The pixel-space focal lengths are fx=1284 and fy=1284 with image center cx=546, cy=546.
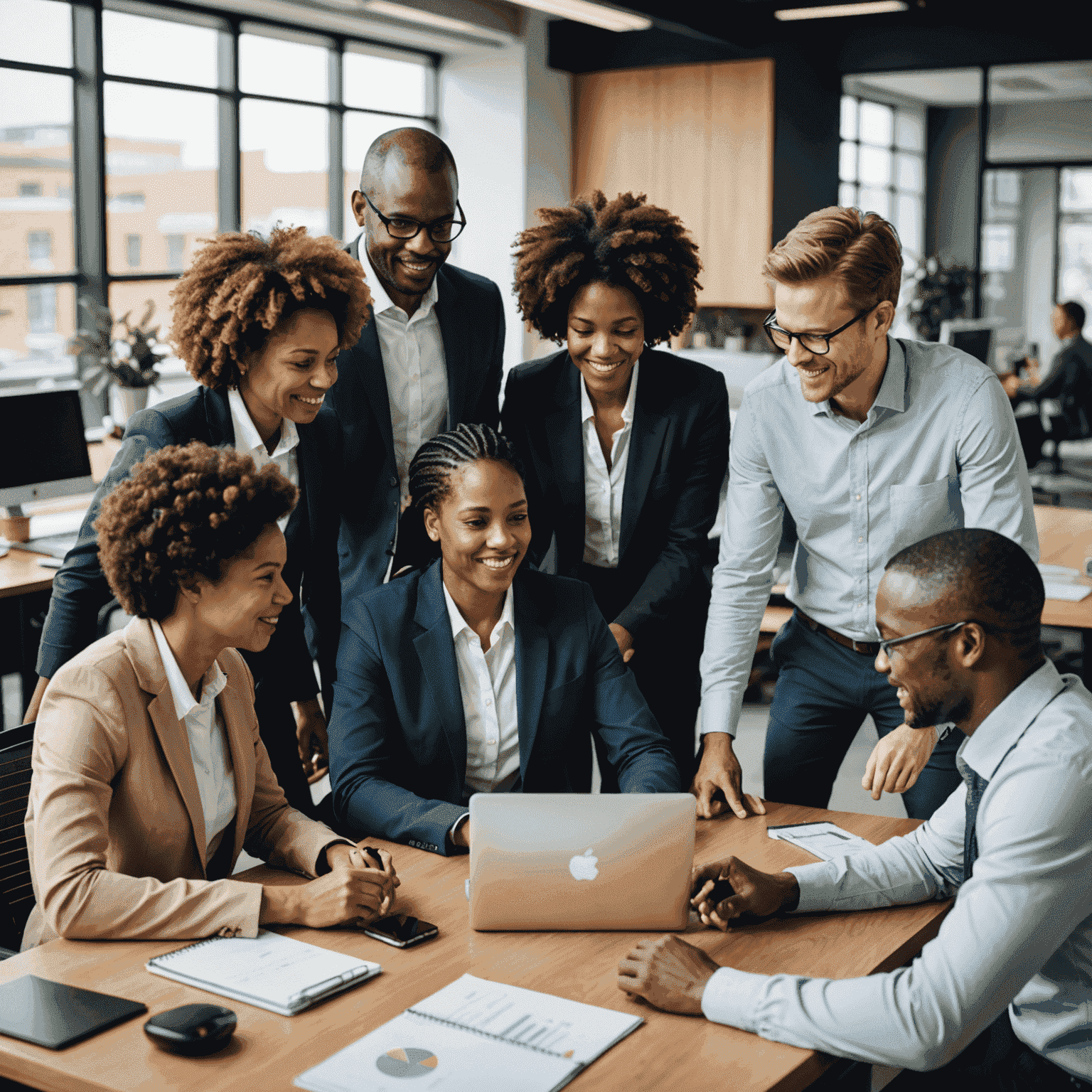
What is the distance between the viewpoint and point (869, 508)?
2.42 metres

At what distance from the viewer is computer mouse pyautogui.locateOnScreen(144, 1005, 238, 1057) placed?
1383 mm

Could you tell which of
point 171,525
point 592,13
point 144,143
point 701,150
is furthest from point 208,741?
point 701,150

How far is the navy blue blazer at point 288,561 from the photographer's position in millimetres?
2283

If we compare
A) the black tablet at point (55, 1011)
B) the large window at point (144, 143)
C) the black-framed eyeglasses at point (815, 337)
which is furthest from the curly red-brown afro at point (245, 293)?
the large window at point (144, 143)

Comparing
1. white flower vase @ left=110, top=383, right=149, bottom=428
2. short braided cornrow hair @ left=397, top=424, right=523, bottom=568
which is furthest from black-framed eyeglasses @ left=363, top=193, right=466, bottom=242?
white flower vase @ left=110, top=383, right=149, bottom=428

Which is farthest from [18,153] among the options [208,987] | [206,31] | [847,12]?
[208,987]

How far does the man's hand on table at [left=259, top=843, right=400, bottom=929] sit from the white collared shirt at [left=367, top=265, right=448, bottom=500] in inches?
44.0

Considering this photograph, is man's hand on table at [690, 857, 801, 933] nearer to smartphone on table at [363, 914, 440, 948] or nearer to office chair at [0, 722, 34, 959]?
smartphone on table at [363, 914, 440, 948]

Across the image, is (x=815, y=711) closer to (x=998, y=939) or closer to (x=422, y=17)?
(x=998, y=939)

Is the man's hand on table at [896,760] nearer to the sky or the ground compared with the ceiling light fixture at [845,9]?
nearer to the ground

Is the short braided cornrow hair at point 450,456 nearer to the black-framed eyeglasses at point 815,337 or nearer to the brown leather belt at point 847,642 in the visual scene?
the black-framed eyeglasses at point 815,337

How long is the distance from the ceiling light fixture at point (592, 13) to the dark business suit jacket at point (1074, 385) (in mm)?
3926

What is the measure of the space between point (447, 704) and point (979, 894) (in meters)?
0.98

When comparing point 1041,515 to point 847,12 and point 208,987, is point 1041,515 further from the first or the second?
point 208,987
